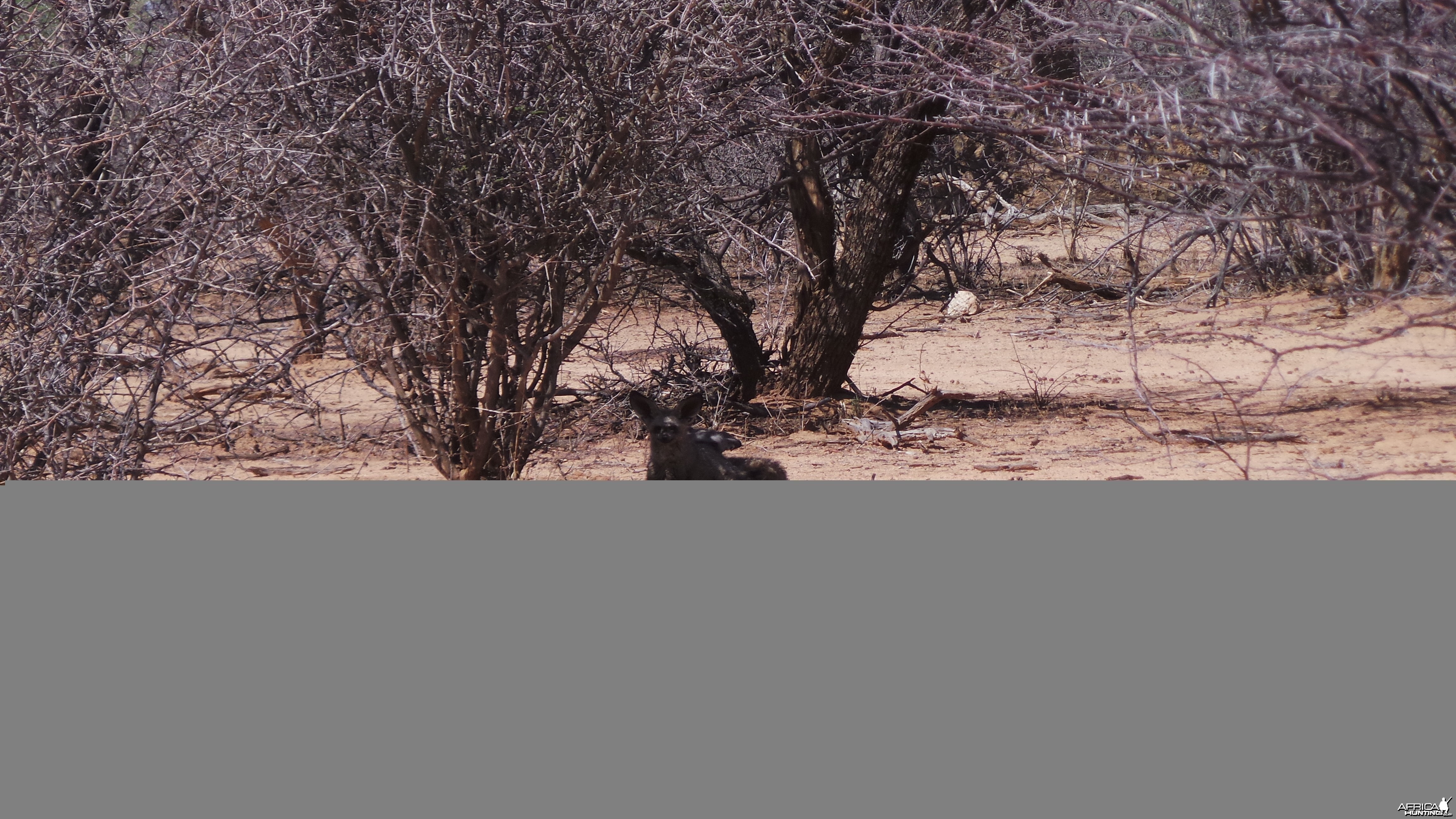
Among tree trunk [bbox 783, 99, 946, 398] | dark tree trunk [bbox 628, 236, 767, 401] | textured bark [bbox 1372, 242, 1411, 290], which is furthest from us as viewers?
tree trunk [bbox 783, 99, 946, 398]

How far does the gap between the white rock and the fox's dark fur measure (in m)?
7.97

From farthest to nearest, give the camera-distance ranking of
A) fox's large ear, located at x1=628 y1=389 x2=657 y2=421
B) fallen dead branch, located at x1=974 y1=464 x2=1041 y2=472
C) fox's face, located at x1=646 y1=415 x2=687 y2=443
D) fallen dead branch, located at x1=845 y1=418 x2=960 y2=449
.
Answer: fallen dead branch, located at x1=845 y1=418 x2=960 y2=449, fallen dead branch, located at x1=974 y1=464 x2=1041 y2=472, fox's large ear, located at x1=628 y1=389 x2=657 y2=421, fox's face, located at x1=646 y1=415 x2=687 y2=443

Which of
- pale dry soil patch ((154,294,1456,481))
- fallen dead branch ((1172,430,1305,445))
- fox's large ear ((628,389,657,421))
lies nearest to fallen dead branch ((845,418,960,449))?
pale dry soil patch ((154,294,1456,481))

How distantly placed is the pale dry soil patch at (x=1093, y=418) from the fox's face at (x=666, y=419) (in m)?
0.49

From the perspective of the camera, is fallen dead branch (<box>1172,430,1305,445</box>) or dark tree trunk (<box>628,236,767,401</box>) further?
dark tree trunk (<box>628,236,767,401</box>)

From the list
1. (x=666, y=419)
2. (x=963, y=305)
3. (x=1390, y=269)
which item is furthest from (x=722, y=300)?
(x=963, y=305)

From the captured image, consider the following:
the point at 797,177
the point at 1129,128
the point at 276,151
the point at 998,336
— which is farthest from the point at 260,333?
the point at 998,336

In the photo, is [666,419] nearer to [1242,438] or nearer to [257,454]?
[257,454]

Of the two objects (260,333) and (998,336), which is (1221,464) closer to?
(260,333)

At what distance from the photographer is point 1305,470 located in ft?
19.1

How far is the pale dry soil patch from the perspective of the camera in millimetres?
5820

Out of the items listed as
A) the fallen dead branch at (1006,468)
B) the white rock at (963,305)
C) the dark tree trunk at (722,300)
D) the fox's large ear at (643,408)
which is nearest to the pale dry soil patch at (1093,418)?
the fallen dead branch at (1006,468)

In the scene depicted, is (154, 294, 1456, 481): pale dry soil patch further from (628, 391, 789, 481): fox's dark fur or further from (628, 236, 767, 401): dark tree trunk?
(628, 391, 789, 481): fox's dark fur

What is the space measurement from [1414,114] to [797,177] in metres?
4.80
